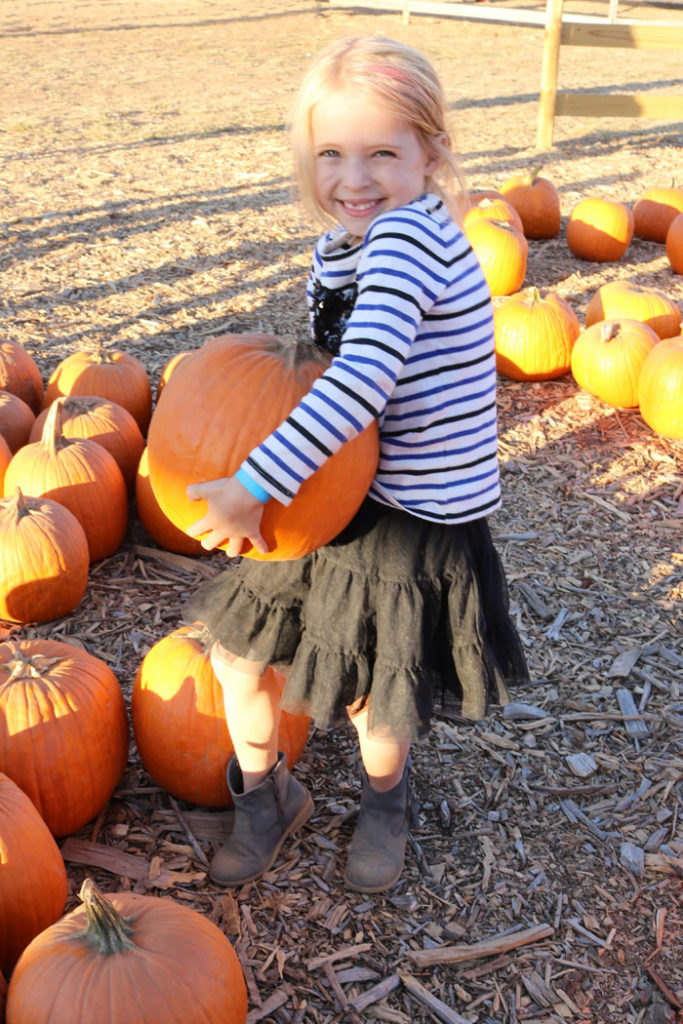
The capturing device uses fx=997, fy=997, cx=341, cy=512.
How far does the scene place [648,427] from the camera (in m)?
5.13

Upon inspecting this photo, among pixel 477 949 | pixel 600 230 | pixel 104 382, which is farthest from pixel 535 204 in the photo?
pixel 477 949

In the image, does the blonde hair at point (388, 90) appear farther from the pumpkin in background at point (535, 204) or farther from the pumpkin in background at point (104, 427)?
the pumpkin in background at point (535, 204)

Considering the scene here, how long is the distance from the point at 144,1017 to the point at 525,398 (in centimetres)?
419

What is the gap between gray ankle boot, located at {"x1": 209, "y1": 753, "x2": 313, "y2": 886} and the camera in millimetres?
2527

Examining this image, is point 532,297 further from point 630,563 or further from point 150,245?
point 150,245

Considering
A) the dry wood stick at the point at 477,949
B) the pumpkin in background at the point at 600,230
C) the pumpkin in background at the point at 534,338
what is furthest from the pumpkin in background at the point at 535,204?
the dry wood stick at the point at 477,949

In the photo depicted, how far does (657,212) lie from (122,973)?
735 centimetres

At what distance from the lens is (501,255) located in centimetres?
648

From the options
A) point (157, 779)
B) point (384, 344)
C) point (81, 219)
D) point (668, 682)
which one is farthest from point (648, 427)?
point (81, 219)

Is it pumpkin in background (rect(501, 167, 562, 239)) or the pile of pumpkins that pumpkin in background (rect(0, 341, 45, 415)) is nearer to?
the pile of pumpkins

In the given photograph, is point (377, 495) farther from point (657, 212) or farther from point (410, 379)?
point (657, 212)

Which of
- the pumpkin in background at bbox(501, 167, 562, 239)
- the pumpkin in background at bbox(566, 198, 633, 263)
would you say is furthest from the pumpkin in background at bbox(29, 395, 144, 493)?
the pumpkin in background at bbox(501, 167, 562, 239)

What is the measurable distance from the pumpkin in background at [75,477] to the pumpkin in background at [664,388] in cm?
264

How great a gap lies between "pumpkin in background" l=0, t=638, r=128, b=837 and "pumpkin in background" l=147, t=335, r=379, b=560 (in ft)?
2.64
